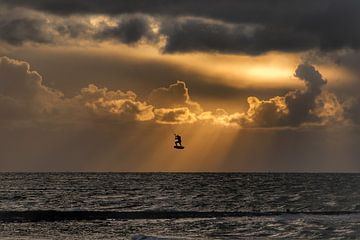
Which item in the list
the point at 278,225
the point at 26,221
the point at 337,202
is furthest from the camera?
the point at 337,202

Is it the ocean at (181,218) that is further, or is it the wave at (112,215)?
the wave at (112,215)

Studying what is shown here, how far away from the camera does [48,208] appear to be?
89.8 m

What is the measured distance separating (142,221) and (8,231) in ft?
52.8

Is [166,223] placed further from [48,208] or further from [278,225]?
[48,208]

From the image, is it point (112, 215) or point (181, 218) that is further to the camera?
point (112, 215)

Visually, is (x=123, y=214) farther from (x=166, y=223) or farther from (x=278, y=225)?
(x=278, y=225)

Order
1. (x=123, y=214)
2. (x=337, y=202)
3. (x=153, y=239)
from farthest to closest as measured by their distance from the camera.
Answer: (x=337, y=202) < (x=123, y=214) < (x=153, y=239)

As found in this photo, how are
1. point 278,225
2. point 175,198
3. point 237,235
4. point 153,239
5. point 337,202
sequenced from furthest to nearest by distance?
1. point 175,198
2. point 337,202
3. point 278,225
4. point 237,235
5. point 153,239

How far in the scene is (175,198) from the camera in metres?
112

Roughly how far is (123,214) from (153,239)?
90.8 ft

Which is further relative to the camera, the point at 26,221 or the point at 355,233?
the point at 26,221

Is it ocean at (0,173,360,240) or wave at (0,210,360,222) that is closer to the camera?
ocean at (0,173,360,240)

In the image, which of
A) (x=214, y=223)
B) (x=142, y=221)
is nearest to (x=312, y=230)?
(x=214, y=223)

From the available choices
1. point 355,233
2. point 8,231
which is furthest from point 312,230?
point 8,231
